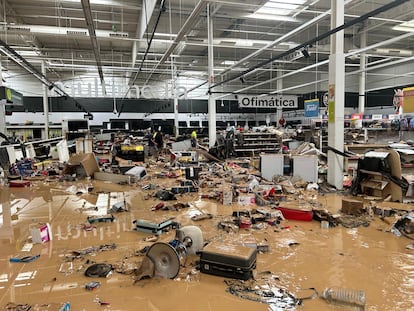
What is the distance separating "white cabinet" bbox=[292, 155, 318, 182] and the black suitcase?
5019 mm

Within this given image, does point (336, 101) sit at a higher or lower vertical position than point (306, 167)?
higher

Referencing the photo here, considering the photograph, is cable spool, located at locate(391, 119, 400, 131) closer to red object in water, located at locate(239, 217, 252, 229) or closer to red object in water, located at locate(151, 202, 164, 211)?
red object in water, located at locate(239, 217, 252, 229)

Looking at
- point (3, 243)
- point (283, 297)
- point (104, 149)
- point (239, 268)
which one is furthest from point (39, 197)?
point (104, 149)

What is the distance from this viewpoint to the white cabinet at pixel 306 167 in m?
7.34

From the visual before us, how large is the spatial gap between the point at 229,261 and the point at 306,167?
17.4 feet

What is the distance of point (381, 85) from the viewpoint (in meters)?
18.8

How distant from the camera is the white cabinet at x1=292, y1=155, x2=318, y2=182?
7.34m

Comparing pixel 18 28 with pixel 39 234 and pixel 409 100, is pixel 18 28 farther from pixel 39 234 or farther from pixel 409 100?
pixel 409 100

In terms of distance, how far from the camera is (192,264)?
9.76 feet

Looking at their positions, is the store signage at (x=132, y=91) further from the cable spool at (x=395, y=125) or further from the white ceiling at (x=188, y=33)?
the cable spool at (x=395, y=125)

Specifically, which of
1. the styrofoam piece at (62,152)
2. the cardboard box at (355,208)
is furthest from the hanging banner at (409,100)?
the styrofoam piece at (62,152)

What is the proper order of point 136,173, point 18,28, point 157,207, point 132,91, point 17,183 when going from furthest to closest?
point 132,91 → point 18,28 → point 136,173 → point 17,183 → point 157,207

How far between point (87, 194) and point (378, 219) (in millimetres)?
5475

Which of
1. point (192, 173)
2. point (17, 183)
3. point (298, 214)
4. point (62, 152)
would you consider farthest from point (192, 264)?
point (62, 152)
